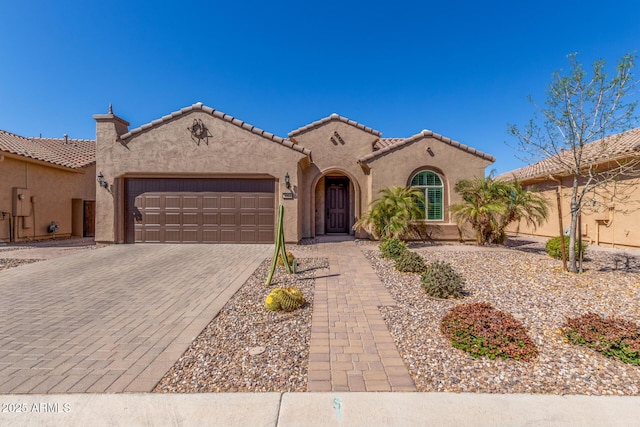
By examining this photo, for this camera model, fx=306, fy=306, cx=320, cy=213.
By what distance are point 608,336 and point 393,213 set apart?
27.0 ft

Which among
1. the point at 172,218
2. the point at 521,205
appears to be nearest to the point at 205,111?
the point at 172,218

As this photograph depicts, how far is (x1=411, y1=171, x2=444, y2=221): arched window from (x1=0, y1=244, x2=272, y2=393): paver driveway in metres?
7.76

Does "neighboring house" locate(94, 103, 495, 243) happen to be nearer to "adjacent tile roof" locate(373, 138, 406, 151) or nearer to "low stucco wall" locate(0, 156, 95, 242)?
"adjacent tile roof" locate(373, 138, 406, 151)

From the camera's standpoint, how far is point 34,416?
250 centimetres

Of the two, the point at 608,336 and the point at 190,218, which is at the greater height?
the point at 190,218

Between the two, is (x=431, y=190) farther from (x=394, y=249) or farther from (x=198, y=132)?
(x=198, y=132)

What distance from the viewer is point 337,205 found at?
595 inches

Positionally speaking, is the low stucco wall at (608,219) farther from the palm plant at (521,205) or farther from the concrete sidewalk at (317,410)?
the concrete sidewalk at (317,410)

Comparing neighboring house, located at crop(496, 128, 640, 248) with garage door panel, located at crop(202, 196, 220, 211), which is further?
garage door panel, located at crop(202, 196, 220, 211)

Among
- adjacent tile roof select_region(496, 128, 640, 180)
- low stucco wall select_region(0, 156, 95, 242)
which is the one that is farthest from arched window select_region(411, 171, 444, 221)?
low stucco wall select_region(0, 156, 95, 242)

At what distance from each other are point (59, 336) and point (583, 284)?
29.5 feet

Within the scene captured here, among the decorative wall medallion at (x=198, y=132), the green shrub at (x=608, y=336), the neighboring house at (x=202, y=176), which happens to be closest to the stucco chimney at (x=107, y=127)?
the neighboring house at (x=202, y=176)

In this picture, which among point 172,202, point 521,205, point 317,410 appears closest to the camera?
point 317,410

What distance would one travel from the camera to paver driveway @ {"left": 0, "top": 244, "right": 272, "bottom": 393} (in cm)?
305
